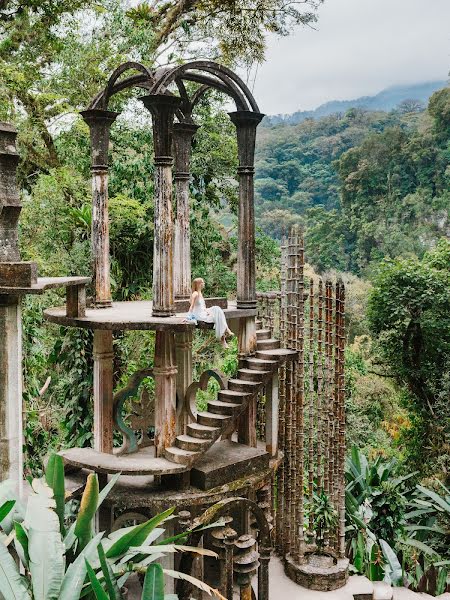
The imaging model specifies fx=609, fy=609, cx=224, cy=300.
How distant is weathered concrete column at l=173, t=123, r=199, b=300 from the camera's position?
8.02 meters

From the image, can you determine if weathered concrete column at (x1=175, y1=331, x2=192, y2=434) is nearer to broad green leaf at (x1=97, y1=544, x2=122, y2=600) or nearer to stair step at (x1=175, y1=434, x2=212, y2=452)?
stair step at (x1=175, y1=434, x2=212, y2=452)

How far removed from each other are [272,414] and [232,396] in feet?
2.85

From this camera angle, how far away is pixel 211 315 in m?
6.36

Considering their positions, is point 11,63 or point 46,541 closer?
point 46,541

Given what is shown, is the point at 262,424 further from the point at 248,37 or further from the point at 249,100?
the point at 248,37

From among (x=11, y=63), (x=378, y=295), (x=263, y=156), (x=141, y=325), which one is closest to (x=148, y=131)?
(x=11, y=63)

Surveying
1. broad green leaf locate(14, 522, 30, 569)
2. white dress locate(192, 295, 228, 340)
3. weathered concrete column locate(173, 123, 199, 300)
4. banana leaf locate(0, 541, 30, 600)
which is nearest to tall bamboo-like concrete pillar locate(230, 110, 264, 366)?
white dress locate(192, 295, 228, 340)

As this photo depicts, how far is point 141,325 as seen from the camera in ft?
19.7

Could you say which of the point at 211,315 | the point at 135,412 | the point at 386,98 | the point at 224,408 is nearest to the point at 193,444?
the point at 224,408

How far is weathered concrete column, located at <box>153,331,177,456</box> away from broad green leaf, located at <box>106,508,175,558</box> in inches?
80.3

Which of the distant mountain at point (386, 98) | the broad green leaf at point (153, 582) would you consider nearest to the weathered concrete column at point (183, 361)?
the broad green leaf at point (153, 582)

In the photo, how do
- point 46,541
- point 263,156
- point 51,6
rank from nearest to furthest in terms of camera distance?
point 46,541 < point 51,6 < point 263,156

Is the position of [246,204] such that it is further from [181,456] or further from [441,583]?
[441,583]

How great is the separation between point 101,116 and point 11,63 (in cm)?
747
